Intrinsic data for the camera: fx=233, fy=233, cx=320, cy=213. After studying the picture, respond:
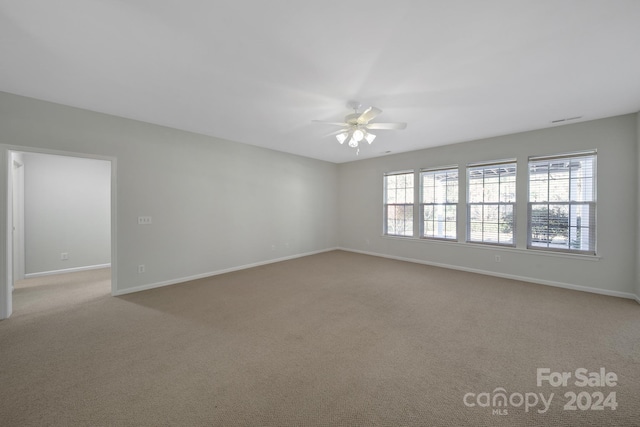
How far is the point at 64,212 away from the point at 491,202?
835 centimetres

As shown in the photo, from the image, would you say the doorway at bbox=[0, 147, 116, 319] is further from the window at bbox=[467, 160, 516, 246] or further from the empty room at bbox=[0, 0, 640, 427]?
the window at bbox=[467, 160, 516, 246]

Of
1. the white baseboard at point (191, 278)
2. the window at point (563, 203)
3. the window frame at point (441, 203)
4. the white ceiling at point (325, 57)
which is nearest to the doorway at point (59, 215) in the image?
the white baseboard at point (191, 278)

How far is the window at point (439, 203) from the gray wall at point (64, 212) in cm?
686

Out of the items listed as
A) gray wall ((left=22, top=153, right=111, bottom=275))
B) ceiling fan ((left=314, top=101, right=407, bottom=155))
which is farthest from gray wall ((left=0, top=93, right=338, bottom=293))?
ceiling fan ((left=314, top=101, right=407, bottom=155))

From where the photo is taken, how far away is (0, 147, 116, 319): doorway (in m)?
4.05

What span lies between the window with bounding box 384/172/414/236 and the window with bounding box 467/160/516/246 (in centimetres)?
125

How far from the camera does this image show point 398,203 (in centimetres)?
589

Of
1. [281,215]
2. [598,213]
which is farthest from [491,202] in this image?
[281,215]

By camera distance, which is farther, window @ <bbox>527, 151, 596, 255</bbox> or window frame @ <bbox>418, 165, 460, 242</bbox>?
window frame @ <bbox>418, 165, 460, 242</bbox>

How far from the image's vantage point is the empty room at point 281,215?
161 cm

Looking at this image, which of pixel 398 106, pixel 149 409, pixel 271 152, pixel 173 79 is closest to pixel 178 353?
pixel 149 409

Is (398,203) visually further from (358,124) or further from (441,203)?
(358,124)

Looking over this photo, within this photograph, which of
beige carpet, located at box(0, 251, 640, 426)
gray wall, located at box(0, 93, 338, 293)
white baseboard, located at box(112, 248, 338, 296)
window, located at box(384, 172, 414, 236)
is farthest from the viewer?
window, located at box(384, 172, 414, 236)

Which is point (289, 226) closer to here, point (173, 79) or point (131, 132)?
point (131, 132)
